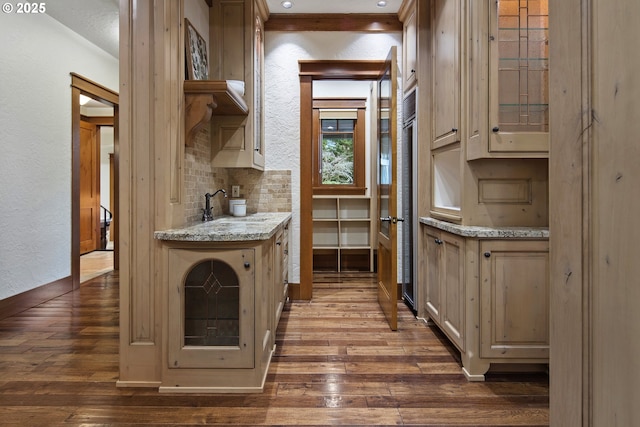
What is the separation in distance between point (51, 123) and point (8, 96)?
1.70 ft

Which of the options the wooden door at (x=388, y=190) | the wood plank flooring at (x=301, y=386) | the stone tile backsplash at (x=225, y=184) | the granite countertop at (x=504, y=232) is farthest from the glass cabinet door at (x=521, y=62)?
the stone tile backsplash at (x=225, y=184)

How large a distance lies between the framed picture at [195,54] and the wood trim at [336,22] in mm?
Result: 1149

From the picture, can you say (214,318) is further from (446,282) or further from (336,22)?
(336,22)

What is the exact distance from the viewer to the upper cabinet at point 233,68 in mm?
2994

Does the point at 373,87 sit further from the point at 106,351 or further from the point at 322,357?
the point at 106,351

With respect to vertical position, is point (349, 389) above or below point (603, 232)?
below

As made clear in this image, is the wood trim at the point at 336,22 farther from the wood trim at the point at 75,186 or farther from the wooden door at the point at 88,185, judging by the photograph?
the wooden door at the point at 88,185

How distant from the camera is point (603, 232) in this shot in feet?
2.23

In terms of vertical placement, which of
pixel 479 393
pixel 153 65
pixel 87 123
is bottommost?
pixel 479 393

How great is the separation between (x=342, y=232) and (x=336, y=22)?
2.83 m

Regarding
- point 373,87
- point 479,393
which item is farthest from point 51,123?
point 479,393

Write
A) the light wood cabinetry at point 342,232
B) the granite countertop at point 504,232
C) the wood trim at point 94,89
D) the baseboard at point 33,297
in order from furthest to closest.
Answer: the light wood cabinetry at point 342,232 < the wood trim at point 94,89 < the baseboard at point 33,297 < the granite countertop at point 504,232

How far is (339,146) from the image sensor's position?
18.2ft

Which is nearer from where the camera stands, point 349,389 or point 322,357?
point 349,389
